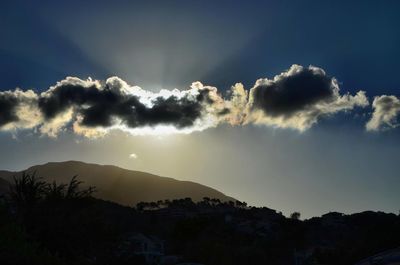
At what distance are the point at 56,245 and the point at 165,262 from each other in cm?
2790

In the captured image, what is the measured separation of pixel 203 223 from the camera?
3236 inches

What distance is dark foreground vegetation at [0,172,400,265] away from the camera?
23391 millimetres

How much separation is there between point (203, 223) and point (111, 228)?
5345 cm

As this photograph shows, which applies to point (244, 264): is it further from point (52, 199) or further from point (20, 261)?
point (20, 261)

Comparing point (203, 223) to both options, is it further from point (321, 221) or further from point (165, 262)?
point (321, 221)

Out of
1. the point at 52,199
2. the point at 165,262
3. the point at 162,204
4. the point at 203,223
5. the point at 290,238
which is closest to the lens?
the point at 52,199

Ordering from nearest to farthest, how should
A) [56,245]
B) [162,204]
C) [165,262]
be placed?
[56,245], [165,262], [162,204]

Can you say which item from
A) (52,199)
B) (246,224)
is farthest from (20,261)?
(246,224)

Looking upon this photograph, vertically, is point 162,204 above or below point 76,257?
above

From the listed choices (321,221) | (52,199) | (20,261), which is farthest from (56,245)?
(321,221)

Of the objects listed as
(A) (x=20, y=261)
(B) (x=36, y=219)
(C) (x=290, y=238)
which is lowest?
(A) (x=20, y=261)

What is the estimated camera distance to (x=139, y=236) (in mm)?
75875

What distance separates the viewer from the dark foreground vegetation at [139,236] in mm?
23391

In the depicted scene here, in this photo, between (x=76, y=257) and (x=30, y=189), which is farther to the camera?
(x=30, y=189)
